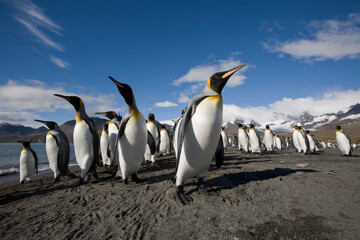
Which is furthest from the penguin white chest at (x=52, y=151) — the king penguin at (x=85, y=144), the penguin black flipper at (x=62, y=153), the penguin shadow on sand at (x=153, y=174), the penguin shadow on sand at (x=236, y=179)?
the penguin shadow on sand at (x=236, y=179)

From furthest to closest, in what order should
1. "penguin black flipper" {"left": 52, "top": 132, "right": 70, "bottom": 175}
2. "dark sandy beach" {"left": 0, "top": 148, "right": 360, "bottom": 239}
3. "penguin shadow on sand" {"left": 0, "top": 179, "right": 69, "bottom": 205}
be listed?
1. "penguin black flipper" {"left": 52, "top": 132, "right": 70, "bottom": 175}
2. "penguin shadow on sand" {"left": 0, "top": 179, "right": 69, "bottom": 205}
3. "dark sandy beach" {"left": 0, "top": 148, "right": 360, "bottom": 239}

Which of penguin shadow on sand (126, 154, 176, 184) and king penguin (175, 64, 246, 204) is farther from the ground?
king penguin (175, 64, 246, 204)

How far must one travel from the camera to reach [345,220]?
7.46ft

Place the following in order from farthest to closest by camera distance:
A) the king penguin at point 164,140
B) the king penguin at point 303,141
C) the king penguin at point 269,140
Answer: the king penguin at point 269,140 → the king penguin at point 303,141 → the king penguin at point 164,140

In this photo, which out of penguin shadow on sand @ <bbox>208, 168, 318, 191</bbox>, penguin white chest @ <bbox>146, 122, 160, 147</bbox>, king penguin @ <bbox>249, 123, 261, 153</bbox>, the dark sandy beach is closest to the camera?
the dark sandy beach

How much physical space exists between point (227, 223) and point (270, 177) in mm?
2437

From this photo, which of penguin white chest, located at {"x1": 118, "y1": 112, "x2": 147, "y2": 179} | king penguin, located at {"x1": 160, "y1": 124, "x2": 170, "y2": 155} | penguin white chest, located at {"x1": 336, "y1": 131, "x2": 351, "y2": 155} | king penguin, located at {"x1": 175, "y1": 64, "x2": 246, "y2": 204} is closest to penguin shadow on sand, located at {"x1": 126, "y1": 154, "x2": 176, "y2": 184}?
penguin white chest, located at {"x1": 118, "y1": 112, "x2": 147, "y2": 179}

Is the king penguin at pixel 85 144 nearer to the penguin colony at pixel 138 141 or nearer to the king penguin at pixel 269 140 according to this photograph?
the penguin colony at pixel 138 141

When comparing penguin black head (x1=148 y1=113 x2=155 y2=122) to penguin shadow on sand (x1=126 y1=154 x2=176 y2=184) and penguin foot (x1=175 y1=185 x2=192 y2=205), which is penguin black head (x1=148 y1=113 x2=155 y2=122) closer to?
penguin shadow on sand (x1=126 y1=154 x2=176 y2=184)

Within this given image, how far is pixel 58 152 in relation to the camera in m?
5.35

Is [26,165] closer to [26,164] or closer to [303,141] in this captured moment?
[26,164]

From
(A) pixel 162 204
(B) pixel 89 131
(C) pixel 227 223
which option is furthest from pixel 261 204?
(B) pixel 89 131

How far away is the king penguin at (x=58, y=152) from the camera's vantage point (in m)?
5.37

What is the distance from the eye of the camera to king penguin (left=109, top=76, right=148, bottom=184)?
4125 mm
